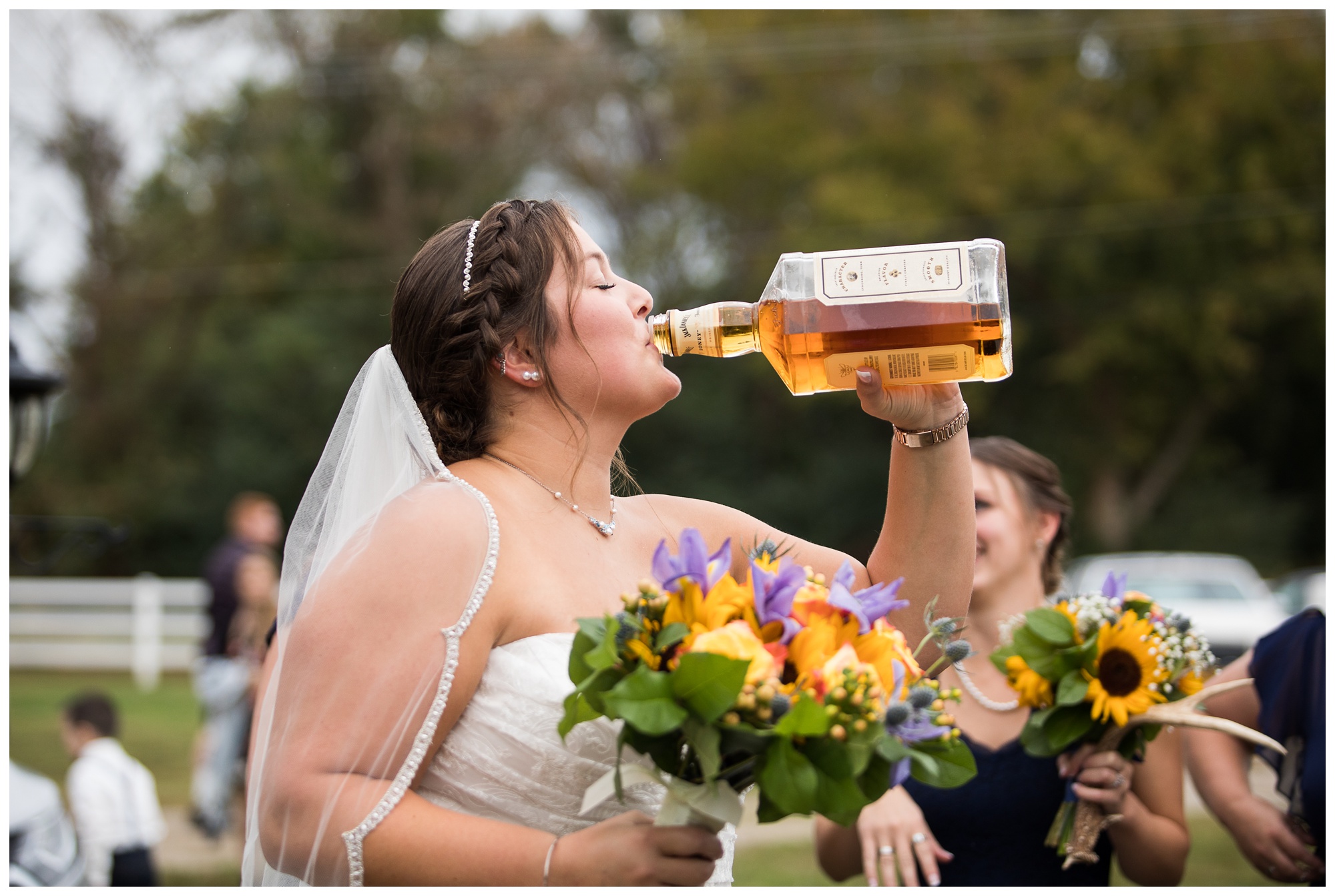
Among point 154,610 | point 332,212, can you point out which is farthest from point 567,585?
point 332,212

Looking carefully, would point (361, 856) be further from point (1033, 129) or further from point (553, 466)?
point (1033, 129)

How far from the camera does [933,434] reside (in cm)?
226

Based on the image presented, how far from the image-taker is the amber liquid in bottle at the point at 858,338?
84.1 inches

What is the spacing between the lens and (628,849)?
1.67 metres

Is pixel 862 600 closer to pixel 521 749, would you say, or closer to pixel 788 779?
pixel 788 779

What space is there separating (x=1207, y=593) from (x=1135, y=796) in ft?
37.2

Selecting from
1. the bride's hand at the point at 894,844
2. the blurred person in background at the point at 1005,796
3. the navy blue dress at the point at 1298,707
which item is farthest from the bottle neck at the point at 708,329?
the navy blue dress at the point at 1298,707

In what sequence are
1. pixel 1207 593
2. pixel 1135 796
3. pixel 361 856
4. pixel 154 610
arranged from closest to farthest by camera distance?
pixel 361 856
pixel 1135 796
pixel 1207 593
pixel 154 610

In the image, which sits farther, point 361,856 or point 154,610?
point 154,610

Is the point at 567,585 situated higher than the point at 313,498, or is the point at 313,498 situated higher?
the point at 313,498

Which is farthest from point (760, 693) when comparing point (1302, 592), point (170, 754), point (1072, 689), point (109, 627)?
point (109, 627)

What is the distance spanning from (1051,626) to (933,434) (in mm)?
846

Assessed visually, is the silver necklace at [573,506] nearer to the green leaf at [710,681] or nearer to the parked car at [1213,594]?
the green leaf at [710,681]

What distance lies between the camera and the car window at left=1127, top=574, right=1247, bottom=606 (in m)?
13.2
